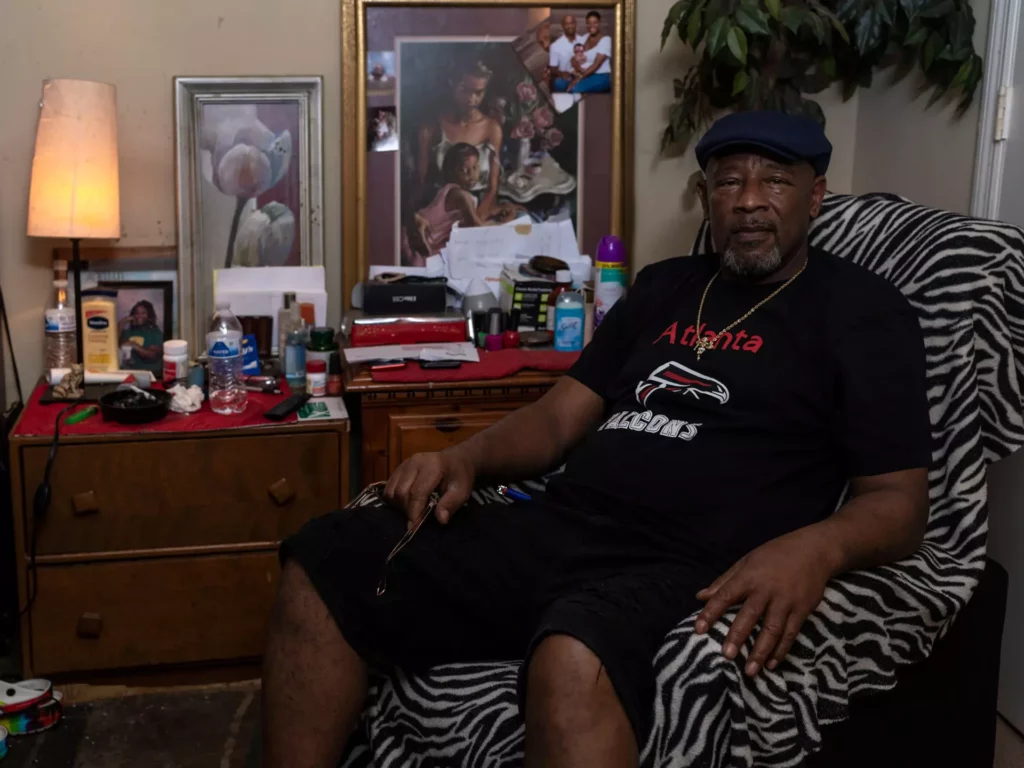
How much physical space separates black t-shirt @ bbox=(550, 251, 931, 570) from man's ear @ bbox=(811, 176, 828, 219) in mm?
76

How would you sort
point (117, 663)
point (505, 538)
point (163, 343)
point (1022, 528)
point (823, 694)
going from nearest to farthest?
point (823, 694), point (505, 538), point (1022, 528), point (117, 663), point (163, 343)

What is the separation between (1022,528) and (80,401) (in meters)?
1.91

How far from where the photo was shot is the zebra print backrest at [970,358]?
5.05ft

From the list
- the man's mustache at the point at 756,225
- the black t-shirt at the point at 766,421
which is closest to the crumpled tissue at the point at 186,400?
the black t-shirt at the point at 766,421

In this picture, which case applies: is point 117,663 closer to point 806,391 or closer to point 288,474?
point 288,474

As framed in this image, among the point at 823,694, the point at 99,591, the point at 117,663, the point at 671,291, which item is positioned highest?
the point at 671,291

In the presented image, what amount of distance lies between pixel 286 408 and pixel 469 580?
76 cm

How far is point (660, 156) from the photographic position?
251 centimetres

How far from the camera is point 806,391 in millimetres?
1533

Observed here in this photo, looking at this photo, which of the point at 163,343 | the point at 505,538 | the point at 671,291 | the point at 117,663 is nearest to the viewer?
the point at 505,538

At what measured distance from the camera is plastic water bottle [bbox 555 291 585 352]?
227 cm

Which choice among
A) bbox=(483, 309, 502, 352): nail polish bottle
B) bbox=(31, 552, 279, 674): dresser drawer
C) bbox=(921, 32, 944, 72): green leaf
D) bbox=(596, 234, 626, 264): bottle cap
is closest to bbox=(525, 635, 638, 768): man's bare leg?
bbox=(31, 552, 279, 674): dresser drawer

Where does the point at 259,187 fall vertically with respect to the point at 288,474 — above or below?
above

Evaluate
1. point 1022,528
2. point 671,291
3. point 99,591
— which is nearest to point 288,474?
point 99,591
